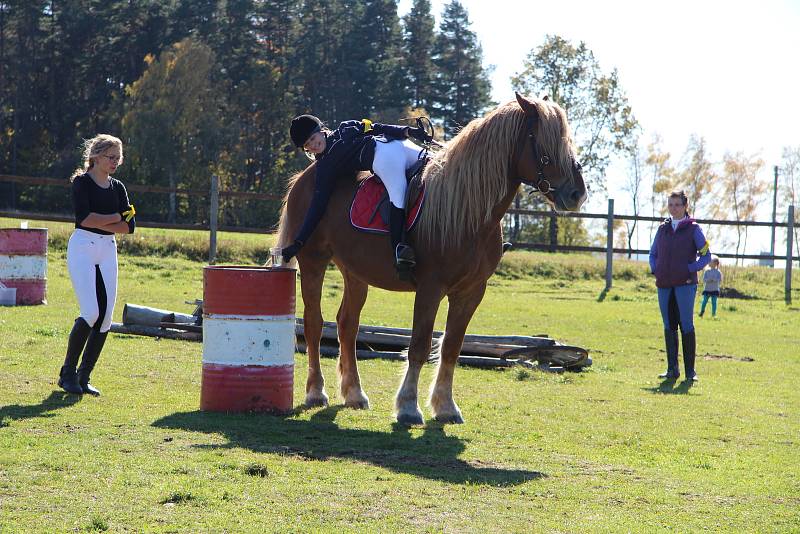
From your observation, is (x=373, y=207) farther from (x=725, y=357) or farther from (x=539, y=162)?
(x=725, y=357)

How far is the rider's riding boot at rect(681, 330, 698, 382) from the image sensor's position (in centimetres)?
1144

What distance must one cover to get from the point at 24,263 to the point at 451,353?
9.73 m

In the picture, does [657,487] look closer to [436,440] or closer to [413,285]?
[436,440]

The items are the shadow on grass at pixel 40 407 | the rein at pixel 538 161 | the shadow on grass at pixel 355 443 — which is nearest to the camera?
the shadow on grass at pixel 355 443

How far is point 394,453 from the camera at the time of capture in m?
6.53

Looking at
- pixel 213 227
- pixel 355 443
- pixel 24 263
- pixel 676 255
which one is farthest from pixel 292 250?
pixel 213 227

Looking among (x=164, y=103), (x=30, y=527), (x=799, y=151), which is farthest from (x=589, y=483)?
(x=799, y=151)

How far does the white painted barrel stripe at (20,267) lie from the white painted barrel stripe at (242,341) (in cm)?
889

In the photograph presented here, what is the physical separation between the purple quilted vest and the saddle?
4.59m

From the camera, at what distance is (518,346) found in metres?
11.6

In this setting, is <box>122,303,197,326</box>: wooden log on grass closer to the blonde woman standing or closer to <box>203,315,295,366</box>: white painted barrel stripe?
the blonde woman standing

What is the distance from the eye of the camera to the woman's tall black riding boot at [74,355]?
8.06m

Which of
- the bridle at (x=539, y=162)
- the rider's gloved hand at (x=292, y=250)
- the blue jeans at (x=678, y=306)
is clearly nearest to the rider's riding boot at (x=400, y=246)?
the rider's gloved hand at (x=292, y=250)

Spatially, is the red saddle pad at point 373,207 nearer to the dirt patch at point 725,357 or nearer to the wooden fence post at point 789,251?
the dirt patch at point 725,357
